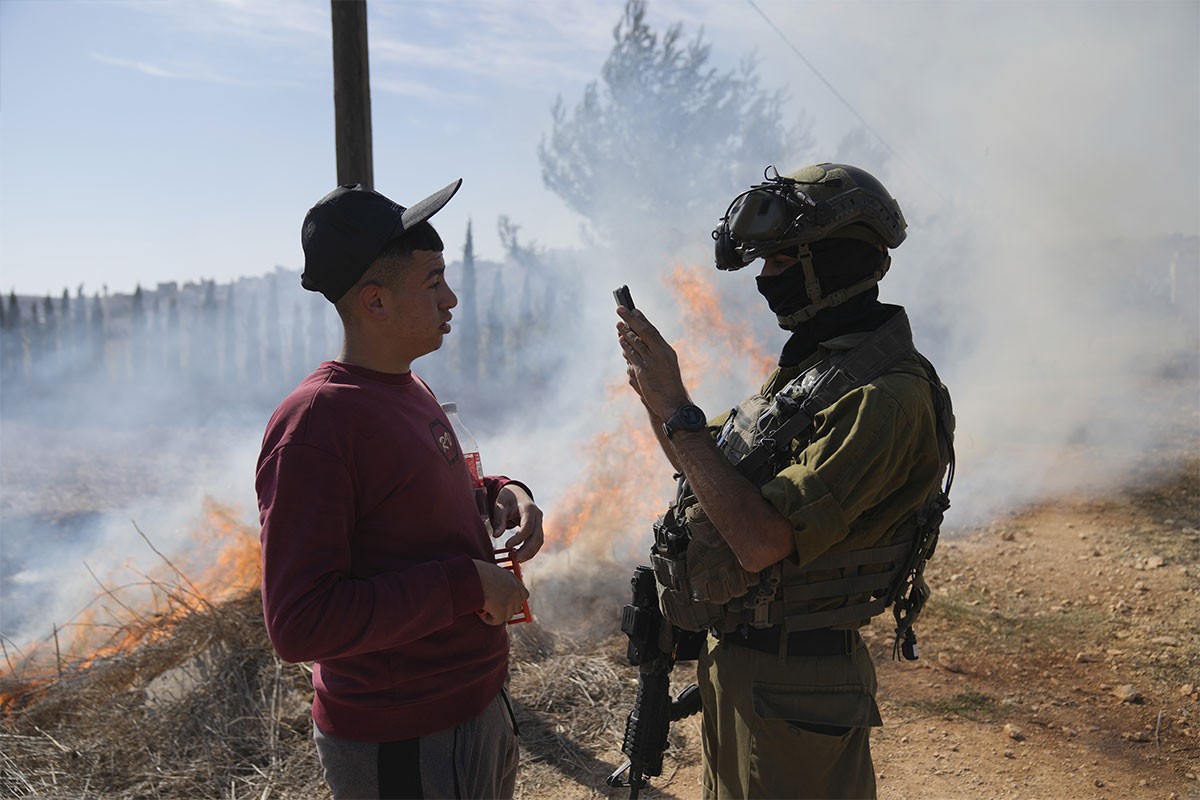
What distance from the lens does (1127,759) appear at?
13.4 ft

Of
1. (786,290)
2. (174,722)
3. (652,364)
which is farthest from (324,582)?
(174,722)

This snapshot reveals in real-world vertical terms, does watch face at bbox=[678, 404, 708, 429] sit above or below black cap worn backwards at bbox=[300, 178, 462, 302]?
below

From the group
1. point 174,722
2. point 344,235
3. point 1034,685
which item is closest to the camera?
point 344,235

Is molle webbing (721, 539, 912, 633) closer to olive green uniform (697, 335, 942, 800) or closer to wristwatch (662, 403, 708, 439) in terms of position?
olive green uniform (697, 335, 942, 800)

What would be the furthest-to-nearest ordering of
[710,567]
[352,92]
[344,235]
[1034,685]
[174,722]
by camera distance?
[352,92] → [1034,685] → [174,722] → [710,567] → [344,235]

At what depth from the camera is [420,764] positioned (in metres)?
1.96

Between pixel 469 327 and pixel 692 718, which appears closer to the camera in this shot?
pixel 692 718

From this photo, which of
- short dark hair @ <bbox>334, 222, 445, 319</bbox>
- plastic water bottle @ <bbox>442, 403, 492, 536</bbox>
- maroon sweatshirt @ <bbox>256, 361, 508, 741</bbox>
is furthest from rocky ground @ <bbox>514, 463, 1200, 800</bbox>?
short dark hair @ <bbox>334, 222, 445, 319</bbox>

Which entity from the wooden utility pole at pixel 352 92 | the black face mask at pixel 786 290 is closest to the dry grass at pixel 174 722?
the wooden utility pole at pixel 352 92

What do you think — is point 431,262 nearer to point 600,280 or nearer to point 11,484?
point 11,484

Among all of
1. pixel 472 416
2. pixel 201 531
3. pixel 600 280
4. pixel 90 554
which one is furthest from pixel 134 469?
pixel 600 280

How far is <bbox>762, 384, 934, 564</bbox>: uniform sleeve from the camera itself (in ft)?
6.26

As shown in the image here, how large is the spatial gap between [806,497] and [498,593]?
75 centimetres

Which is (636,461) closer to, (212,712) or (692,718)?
(692,718)
